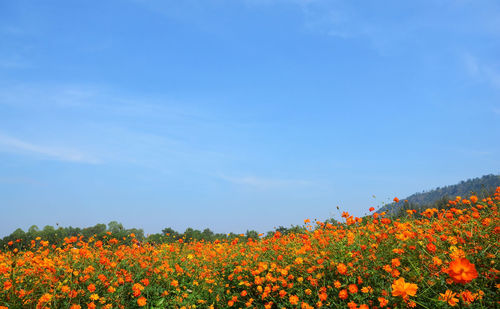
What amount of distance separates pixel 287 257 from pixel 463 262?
167 inches

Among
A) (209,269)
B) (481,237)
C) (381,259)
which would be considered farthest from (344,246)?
(209,269)

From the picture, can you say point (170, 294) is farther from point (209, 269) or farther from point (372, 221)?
point (372, 221)

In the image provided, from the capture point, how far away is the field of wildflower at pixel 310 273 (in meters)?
3.89

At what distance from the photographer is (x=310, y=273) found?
5.18 m

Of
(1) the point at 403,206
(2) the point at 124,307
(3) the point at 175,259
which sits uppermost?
(1) the point at 403,206

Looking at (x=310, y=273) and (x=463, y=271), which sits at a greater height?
(x=463, y=271)

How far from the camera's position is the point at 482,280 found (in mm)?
3699

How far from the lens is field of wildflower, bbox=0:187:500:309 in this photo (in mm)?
3893

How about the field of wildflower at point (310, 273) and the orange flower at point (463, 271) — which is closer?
the orange flower at point (463, 271)

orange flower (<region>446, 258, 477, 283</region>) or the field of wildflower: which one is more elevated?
orange flower (<region>446, 258, 477, 283</region>)

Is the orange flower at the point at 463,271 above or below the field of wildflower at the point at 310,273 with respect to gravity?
above

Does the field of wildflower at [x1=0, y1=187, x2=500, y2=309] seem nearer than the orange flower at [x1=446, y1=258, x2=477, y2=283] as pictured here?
No

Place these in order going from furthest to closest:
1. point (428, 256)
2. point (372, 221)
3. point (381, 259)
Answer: point (372, 221) < point (381, 259) < point (428, 256)

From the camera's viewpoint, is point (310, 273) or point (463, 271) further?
point (310, 273)
